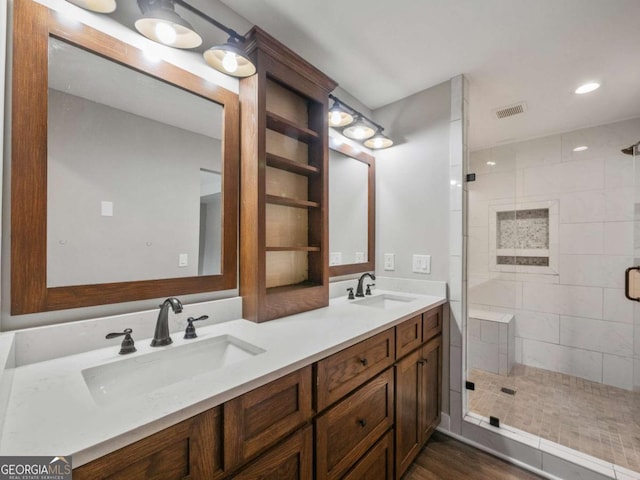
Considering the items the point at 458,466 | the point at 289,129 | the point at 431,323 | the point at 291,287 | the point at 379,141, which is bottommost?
the point at 458,466

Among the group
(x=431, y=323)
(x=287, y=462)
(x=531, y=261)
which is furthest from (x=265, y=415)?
(x=531, y=261)

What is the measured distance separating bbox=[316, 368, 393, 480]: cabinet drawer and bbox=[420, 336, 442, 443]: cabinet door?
42 cm

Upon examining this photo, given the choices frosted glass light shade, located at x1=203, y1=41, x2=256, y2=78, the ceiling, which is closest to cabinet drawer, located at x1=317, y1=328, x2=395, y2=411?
frosted glass light shade, located at x1=203, y1=41, x2=256, y2=78

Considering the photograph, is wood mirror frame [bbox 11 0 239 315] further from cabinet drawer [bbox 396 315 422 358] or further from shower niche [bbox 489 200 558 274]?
shower niche [bbox 489 200 558 274]

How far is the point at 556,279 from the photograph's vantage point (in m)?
2.69

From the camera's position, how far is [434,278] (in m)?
1.99

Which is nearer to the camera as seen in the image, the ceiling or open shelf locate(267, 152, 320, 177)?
the ceiling

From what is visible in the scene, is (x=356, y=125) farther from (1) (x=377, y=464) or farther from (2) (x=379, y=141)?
(1) (x=377, y=464)

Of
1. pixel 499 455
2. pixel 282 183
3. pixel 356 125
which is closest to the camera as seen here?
pixel 282 183

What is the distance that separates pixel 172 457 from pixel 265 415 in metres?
0.25

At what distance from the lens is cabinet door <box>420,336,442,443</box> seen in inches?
65.3

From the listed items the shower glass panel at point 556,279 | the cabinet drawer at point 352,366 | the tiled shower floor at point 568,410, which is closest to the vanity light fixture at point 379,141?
the shower glass panel at point 556,279

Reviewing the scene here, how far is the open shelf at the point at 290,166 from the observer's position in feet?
4.76

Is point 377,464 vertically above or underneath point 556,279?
underneath
